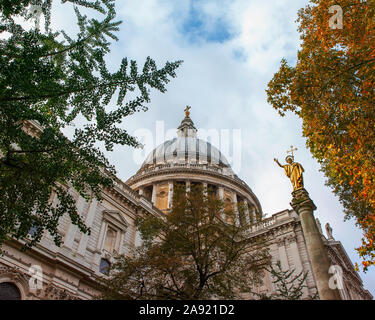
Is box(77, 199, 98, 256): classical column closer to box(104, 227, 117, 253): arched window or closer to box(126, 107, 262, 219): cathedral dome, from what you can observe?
box(104, 227, 117, 253): arched window

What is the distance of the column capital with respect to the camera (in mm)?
9070

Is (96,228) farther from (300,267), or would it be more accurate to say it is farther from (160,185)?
(160,185)

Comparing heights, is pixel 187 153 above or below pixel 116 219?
above

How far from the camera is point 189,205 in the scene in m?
15.2

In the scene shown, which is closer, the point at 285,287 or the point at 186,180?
the point at 285,287

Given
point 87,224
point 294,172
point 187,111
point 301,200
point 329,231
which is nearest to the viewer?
point 301,200

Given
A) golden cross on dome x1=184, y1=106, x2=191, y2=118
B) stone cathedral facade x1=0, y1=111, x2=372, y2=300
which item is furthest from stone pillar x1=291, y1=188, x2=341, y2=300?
golden cross on dome x1=184, y1=106, x2=191, y2=118

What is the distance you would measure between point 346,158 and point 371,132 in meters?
1.13

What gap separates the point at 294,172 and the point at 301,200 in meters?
1.19

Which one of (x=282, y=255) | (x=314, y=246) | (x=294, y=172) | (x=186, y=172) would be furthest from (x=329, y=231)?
(x=314, y=246)

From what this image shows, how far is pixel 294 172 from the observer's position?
1004 centimetres

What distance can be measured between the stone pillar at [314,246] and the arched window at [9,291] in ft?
42.0

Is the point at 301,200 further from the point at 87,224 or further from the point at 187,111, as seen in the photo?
the point at 187,111
